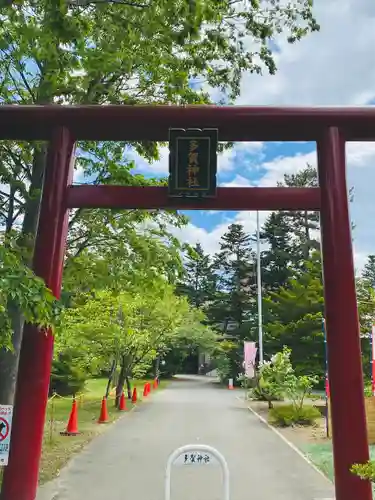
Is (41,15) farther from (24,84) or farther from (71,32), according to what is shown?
(71,32)

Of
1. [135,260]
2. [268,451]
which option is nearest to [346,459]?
[135,260]

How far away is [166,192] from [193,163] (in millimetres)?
507

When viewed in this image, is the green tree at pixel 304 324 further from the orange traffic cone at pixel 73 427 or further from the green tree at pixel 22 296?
the green tree at pixel 22 296

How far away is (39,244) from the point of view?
20.8 ft

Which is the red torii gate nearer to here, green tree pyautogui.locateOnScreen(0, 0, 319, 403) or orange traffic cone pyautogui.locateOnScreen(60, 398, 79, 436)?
green tree pyautogui.locateOnScreen(0, 0, 319, 403)

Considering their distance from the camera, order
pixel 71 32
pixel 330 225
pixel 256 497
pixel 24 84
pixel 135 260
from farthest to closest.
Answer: pixel 135 260 < pixel 24 84 < pixel 256 497 < pixel 330 225 < pixel 71 32

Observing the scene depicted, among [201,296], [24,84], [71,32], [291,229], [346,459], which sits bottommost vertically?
[346,459]

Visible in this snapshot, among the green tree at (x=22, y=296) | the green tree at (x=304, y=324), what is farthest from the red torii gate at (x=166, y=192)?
→ the green tree at (x=304, y=324)

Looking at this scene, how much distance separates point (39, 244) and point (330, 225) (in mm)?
3613

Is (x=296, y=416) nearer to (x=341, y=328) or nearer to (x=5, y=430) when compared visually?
(x=341, y=328)

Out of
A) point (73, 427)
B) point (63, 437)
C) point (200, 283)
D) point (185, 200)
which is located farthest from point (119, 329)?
point (200, 283)

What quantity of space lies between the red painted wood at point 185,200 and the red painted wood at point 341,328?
0.35 metres

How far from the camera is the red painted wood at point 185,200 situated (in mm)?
6543

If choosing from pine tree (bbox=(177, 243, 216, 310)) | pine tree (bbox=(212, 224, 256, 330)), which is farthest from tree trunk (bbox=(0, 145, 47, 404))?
pine tree (bbox=(177, 243, 216, 310))
